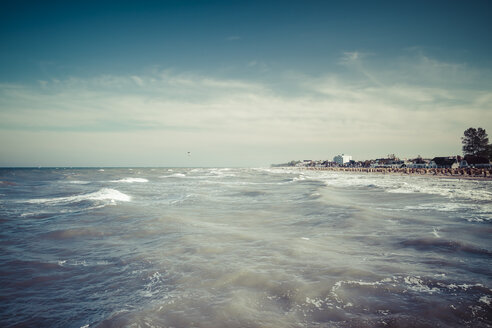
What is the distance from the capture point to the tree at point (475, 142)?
8031cm

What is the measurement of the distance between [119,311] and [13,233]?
25.3 ft

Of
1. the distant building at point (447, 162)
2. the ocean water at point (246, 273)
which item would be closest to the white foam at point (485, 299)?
the ocean water at point (246, 273)

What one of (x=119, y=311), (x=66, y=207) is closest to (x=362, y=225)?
(x=119, y=311)

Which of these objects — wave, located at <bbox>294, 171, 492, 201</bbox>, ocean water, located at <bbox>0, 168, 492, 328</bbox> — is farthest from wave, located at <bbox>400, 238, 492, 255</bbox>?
wave, located at <bbox>294, 171, 492, 201</bbox>

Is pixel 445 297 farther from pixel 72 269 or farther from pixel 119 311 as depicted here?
pixel 72 269

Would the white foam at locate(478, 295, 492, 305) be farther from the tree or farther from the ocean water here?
the tree

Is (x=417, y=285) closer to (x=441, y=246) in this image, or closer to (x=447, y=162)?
(x=441, y=246)

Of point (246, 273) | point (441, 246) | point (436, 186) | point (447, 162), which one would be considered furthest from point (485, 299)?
point (447, 162)

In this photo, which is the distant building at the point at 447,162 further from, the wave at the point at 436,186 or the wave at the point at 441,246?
the wave at the point at 441,246

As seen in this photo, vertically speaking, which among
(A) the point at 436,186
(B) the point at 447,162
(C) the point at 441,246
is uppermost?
(B) the point at 447,162

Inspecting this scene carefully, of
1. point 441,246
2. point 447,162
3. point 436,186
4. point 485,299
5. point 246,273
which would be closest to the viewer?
point 485,299

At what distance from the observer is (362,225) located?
9570 mm

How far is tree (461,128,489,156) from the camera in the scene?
8031 cm

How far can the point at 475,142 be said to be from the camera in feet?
270
